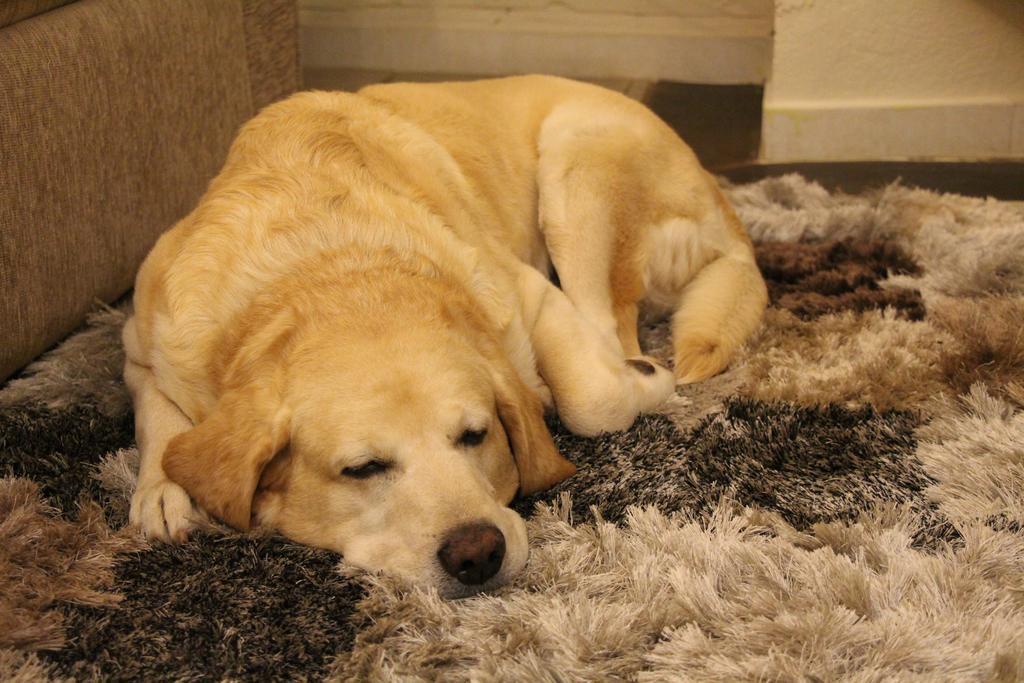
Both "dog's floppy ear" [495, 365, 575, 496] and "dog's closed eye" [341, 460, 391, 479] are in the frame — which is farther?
"dog's floppy ear" [495, 365, 575, 496]

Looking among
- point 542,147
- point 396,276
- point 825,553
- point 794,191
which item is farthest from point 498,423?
point 794,191

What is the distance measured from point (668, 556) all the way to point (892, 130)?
8.54ft

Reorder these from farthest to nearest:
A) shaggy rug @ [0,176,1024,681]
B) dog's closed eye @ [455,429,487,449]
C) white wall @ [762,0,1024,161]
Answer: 1. white wall @ [762,0,1024,161]
2. dog's closed eye @ [455,429,487,449]
3. shaggy rug @ [0,176,1024,681]

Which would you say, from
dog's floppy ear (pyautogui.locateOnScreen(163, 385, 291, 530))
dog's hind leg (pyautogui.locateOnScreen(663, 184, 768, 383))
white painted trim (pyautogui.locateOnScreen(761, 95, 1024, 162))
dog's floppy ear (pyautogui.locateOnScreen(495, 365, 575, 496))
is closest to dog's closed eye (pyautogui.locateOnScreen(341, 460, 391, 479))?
dog's floppy ear (pyautogui.locateOnScreen(163, 385, 291, 530))

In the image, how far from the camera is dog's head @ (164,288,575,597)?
154 centimetres

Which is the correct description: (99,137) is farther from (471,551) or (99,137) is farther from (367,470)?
(471,551)

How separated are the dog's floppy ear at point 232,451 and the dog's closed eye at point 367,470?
118mm

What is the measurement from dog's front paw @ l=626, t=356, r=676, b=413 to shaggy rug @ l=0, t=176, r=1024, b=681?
0.03 m

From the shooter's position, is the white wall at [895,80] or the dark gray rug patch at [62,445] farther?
the white wall at [895,80]

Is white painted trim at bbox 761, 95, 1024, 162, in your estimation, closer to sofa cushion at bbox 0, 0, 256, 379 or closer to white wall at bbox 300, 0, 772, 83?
white wall at bbox 300, 0, 772, 83

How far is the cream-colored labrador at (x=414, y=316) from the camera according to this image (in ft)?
5.20

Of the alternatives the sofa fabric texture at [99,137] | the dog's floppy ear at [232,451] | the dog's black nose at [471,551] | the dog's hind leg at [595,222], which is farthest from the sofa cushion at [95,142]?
the dog's black nose at [471,551]

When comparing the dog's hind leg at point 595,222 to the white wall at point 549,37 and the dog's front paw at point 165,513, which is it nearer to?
the dog's front paw at point 165,513

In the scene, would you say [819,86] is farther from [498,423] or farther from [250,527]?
[250,527]
